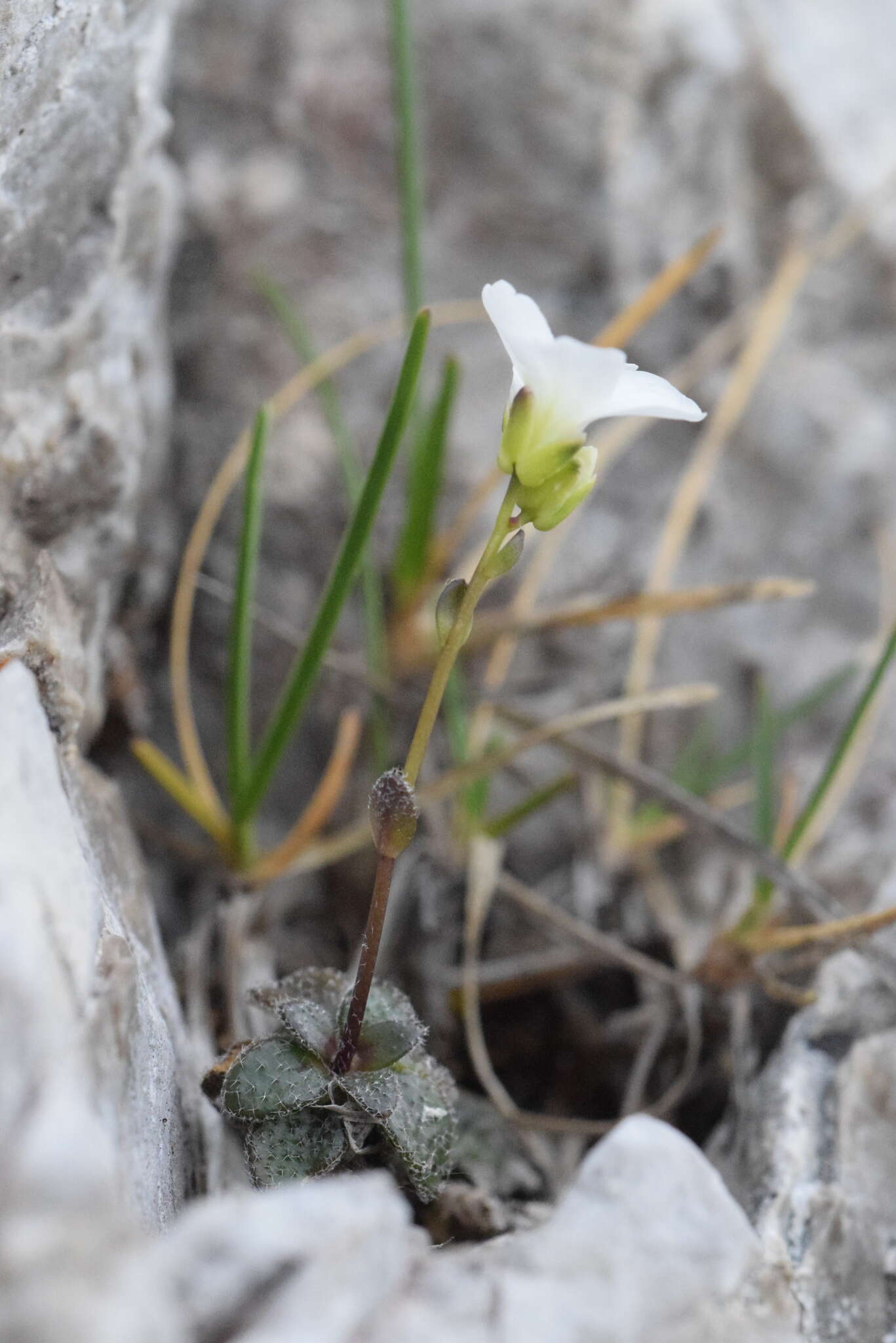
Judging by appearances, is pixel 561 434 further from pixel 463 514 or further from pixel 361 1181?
pixel 463 514

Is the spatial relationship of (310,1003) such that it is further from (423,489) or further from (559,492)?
(423,489)

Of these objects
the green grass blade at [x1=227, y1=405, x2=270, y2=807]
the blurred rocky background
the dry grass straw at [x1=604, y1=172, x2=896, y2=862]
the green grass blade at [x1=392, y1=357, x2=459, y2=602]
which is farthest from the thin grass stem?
the dry grass straw at [x1=604, y1=172, x2=896, y2=862]

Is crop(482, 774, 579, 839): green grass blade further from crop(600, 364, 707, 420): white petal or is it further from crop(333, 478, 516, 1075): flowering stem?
crop(600, 364, 707, 420): white petal

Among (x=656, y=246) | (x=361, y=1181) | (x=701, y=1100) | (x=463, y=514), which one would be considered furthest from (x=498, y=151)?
(x=361, y=1181)

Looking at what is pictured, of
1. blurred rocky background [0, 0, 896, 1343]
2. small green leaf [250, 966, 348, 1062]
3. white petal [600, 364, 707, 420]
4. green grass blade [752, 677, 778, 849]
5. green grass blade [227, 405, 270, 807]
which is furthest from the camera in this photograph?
green grass blade [752, 677, 778, 849]

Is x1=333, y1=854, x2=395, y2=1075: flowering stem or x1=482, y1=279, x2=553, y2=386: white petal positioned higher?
x1=482, y1=279, x2=553, y2=386: white petal

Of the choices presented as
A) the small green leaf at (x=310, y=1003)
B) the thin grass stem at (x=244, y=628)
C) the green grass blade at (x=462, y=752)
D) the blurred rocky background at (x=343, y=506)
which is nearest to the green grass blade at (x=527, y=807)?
the green grass blade at (x=462, y=752)

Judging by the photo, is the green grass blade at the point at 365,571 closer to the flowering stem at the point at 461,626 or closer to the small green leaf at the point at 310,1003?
the small green leaf at the point at 310,1003

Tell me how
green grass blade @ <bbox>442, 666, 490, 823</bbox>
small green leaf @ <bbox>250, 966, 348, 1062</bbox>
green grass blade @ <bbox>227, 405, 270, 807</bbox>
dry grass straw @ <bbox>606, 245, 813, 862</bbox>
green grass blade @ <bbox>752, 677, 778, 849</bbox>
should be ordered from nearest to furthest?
small green leaf @ <bbox>250, 966, 348, 1062</bbox>, green grass blade @ <bbox>227, 405, 270, 807</bbox>, green grass blade @ <bbox>752, 677, 778, 849</bbox>, green grass blade @ <bbox>442, 666, 490, 823</bbox>, dry grass straw @ <bbox>606, 245, 813, 862</bbox>
